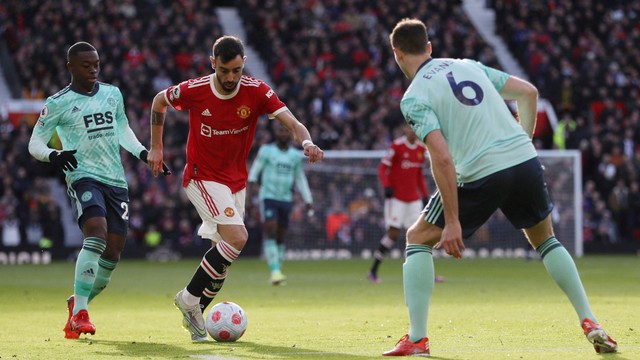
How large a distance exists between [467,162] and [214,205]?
262 centimetres

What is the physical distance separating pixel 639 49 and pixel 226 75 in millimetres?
27788

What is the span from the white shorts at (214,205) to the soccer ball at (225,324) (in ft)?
2.10

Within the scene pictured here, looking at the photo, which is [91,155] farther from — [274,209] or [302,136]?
[274,209]

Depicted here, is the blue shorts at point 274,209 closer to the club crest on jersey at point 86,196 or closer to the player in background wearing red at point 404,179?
the player in background wearing red at point 404,179

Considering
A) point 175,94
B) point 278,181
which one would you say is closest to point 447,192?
point 175,94

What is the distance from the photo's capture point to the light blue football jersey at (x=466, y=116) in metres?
7.59

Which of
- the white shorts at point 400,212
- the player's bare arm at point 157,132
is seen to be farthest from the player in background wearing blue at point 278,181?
the player's bare arm at point 157,132

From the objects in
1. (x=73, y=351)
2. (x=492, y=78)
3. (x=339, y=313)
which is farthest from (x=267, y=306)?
(x=492, y=78)

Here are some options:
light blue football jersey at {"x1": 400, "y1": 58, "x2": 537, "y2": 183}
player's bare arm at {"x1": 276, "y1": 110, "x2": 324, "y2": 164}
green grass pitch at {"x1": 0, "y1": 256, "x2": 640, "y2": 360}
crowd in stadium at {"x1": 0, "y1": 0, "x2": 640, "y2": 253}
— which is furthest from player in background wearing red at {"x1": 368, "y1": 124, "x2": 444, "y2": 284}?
light blue football jersey at {"x1": 400, "y1": 58, "x2": 537, "y2": 183}

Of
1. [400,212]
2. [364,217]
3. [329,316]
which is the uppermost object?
[400,212]

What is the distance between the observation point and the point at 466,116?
7.63 m

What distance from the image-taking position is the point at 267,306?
13.3 m

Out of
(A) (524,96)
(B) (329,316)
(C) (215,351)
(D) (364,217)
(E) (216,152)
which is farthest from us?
(D) (364,217)

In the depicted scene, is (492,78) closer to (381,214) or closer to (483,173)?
(483,173)
